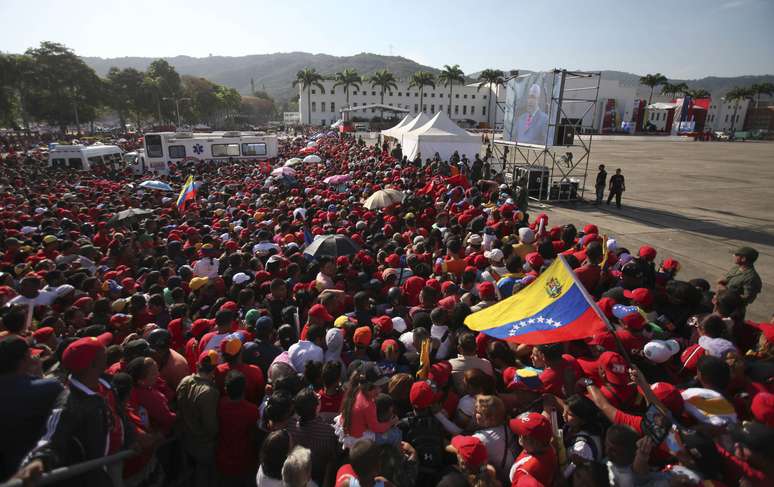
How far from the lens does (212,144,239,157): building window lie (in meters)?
26.7

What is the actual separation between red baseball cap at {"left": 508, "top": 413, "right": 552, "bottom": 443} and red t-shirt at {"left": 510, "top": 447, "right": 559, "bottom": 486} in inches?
4.3

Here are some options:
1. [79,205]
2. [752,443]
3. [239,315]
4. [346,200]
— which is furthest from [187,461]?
[79,205]

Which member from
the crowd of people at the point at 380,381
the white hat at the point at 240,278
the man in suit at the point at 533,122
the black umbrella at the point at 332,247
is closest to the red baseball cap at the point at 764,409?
the crowd of people at the point at 380,381

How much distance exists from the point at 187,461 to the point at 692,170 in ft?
98.9

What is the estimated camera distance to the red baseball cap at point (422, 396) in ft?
9.70

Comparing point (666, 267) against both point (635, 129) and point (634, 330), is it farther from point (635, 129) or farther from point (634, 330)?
point (635, 129)

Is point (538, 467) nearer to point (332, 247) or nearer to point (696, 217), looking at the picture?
point (332, 247)

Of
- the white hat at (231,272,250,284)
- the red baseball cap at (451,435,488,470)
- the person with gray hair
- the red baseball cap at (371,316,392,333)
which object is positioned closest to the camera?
the person with gray hair

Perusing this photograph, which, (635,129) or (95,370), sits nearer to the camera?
(95,370)

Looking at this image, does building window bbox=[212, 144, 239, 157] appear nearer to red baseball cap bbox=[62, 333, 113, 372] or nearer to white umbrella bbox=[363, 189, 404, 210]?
white umbrella bbox=[363, 189, 404, 210]

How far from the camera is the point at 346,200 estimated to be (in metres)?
12.0

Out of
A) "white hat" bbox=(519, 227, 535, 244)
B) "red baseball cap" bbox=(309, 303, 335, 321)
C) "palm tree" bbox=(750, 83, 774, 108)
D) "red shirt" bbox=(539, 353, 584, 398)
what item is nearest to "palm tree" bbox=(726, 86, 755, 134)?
"palm tree" bbox=(750, 83, 774, 108)

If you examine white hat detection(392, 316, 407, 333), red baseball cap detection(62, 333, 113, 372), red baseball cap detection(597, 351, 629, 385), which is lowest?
white hat detection(392, 316, 407, 333)

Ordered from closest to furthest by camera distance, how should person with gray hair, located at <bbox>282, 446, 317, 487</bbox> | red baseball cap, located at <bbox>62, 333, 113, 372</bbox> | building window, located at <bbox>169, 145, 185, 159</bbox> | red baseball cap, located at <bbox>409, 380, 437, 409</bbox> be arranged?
person with gray hair, located at <bbox>282, 446, 317, 487</bbox> < red baseball cap, located at <bbox>62, 333, 113, 372</bbox> < red baseball cap, located at <bbox>409, 380, 437, 409</bbox> < building window, located at <bbox>169, 145, 185, 159</bbox>
